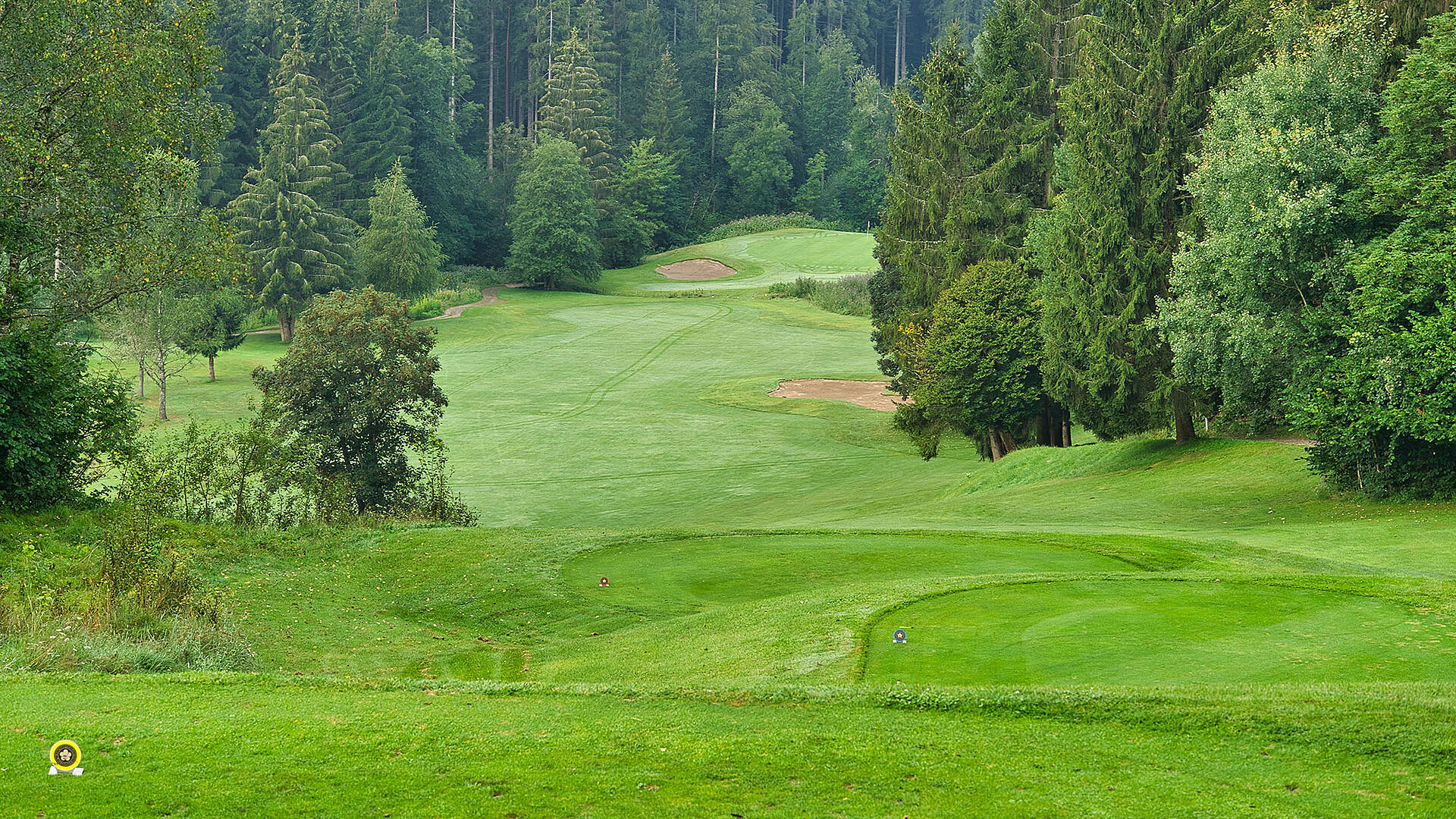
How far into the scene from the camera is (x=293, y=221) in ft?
222

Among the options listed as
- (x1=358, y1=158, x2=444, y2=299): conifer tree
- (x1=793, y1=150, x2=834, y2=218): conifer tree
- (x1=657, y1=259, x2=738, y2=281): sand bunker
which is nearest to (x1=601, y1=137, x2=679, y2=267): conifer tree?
(x1=657, y1=259, x2=738, y2=281): sand bunker

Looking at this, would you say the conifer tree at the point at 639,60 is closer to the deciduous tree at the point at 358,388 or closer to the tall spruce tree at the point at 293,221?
the tall spruce tree at the point at 293,221

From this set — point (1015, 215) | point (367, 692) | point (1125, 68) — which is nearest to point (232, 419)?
point (1015, 215)

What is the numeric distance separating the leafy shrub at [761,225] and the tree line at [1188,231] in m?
67.2

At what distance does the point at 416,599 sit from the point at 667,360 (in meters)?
41.9

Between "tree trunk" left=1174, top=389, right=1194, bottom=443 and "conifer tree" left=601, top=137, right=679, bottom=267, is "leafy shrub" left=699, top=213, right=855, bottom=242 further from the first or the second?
"tree trunk" left=1174, top=389, right=1194, bottom=443

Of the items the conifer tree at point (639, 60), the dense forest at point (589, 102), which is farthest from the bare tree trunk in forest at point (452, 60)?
the conifer tree at point (639, 60)

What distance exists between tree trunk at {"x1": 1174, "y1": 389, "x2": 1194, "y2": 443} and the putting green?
56.7 feet

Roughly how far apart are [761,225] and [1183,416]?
85.0 meters

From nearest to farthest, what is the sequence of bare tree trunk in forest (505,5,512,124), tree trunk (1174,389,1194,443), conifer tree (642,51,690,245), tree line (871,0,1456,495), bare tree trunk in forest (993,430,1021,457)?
tree line (871,0,1456,495)
tree trunk (1174,389,1194,443)
bare tree trunk in forest (993,430,1021,457)
conifer tree (642,51,690,245)
bare tree trunk in forest (505,5,512,124)

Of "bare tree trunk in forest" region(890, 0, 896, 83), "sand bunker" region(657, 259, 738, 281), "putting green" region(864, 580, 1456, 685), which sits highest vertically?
"bare tree trunk in forest" region(890, 0, 896, 83)

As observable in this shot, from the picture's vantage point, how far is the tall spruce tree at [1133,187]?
29016 mm

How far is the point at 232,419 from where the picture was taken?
154 ft

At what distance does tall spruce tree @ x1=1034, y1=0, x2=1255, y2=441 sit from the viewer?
29.0 meters
